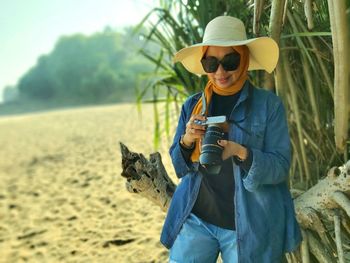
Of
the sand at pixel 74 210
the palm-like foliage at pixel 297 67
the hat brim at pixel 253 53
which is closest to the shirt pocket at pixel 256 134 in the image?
the hat brim at pixel 253 53

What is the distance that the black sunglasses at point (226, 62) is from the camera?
128 cm

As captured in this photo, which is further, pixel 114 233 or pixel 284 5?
pixel 114 233

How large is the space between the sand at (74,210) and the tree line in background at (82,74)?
27.3m

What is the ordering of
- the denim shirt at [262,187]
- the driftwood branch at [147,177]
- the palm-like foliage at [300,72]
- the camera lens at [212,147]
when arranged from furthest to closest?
the driftwood branch at [147,177]
the palm-like foliage at [300,72]
the denim shirt at [262,187]
the camera lens at [212,147]

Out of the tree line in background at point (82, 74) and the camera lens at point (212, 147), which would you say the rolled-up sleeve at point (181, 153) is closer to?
the camera lens at point (212, 147)

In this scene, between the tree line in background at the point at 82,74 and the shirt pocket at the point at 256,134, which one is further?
the tree line in background at the point at 82,74

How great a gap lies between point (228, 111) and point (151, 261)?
71.4 inches

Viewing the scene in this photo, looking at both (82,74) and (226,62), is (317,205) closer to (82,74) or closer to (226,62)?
(226,62)

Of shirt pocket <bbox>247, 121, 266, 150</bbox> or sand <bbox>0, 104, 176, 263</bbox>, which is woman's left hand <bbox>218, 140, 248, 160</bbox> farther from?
sand <bbox>0, 104, 176, 263</bbox>

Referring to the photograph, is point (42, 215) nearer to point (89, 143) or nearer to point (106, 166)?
point (106, 166)

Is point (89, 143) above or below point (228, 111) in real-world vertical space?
below

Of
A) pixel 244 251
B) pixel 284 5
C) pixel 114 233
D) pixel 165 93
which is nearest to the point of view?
pixel 244 251

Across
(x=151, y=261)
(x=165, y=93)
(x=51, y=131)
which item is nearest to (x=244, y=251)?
(x=165, y=93)

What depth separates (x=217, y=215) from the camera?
135 cm
